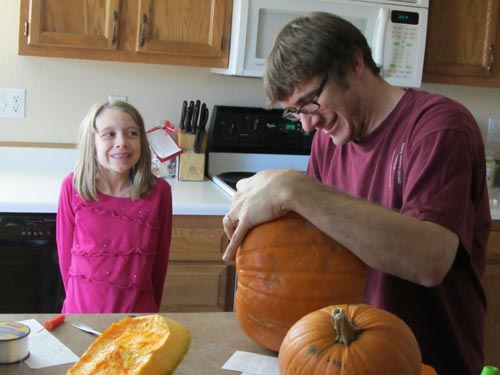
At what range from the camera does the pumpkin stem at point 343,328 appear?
90cm

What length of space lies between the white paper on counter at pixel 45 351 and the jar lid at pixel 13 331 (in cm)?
4

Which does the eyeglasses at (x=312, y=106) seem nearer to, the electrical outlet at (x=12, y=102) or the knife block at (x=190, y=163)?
the knife block at (x=190, y=163)

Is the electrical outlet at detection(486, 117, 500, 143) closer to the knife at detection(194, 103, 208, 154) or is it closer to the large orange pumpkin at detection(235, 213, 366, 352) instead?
the knife at detection(194, 103, 208, 154)

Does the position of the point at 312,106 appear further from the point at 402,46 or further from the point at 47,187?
the point at 402,46

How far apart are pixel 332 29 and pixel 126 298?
1.04m

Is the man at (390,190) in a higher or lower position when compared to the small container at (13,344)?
higher

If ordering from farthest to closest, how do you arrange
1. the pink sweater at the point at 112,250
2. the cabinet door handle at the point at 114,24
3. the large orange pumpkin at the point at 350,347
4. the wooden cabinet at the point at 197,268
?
1. the cabinet door handle at the point at 114,24
2. the wooden cabinet at the point at 197,268
3. the pink sweater at the point at 112,250
4. the large orange pumpkin at the point at 350,347

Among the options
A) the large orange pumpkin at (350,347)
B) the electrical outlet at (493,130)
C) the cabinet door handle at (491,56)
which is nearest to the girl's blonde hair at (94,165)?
the large orange pumpkin at (350,347)

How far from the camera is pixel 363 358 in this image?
889 millimetres

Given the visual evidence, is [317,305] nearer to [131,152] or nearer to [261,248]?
[261,248]

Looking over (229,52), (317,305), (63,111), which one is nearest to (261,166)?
(229,52)

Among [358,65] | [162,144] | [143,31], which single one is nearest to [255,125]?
[162,144]

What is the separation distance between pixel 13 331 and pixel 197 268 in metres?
1.43

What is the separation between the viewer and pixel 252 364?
112cm
